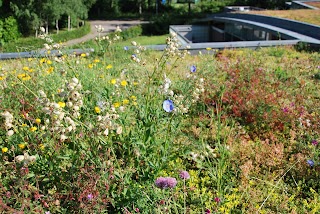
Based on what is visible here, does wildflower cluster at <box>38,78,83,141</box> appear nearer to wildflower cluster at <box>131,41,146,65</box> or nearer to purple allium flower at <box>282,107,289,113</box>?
wildflower cluster at <box>131,41,146,65</box>

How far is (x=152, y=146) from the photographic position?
238cm

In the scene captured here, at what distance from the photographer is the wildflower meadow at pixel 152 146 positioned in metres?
1.93

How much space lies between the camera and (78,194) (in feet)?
6.41

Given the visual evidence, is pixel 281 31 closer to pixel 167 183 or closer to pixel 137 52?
pixel 137 52

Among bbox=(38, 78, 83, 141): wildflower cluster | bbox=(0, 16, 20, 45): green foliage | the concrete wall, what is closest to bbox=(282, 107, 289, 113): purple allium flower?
bbox=(38, 78, 83, 141): wildflower cluster

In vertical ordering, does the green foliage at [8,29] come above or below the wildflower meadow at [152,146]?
above

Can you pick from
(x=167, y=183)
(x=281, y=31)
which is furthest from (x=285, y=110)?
(x=281, y=31)

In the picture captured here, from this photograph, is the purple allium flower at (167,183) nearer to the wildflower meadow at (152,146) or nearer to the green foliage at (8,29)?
the wildflower meadow at (152,146)

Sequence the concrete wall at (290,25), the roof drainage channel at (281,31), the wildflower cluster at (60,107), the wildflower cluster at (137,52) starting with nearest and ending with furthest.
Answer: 1. the wildflower cluster at (60,107)
2. the wildflower cluster at (137,52)
3. the roof drainage channel at (281,31)
4. the concrete wall at (290,25)

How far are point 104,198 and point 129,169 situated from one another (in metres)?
0.30

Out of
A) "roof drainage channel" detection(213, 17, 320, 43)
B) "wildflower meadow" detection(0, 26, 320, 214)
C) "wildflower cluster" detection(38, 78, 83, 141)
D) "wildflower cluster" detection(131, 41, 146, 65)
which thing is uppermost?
"roof drainage channel" detection(213, 17, 320, 43)

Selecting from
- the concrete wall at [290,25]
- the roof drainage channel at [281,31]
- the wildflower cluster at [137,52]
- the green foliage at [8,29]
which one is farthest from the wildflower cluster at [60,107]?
the green foliage at [8,29]

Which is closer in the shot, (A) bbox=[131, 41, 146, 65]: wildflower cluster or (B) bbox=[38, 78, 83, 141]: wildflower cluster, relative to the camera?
(B) bbox=[38, 78, 83, 141]: wildflower cluster

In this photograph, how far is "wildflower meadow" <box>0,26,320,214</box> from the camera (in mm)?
1927
